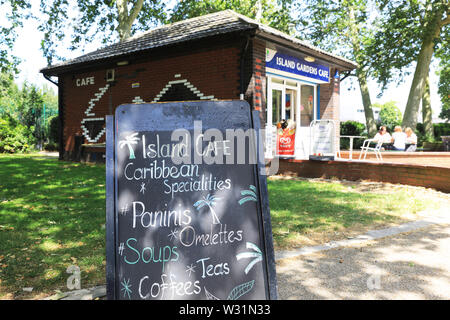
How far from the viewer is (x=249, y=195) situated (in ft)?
8.44

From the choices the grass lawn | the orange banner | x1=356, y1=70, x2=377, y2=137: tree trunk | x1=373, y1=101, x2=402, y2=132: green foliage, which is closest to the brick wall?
the orange banner

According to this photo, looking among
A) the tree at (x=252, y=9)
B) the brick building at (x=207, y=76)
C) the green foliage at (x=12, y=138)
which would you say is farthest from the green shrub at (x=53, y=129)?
the tree at (x=252, y=9)

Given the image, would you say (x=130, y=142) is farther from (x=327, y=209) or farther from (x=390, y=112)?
(x=390, y=112)

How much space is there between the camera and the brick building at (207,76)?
10484mm

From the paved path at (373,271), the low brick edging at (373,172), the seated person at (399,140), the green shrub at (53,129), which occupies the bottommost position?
the paved path at (373,271)

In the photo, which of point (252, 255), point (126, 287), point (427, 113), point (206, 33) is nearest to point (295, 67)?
point (206, 33)

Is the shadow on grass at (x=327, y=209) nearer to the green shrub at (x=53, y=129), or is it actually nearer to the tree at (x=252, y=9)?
the green shrub at (x=53, y=129)

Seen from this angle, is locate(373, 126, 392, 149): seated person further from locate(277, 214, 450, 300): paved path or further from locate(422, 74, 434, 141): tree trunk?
locate(422, 74, 434, 141): tree trunk

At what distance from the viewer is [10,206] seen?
6.03m

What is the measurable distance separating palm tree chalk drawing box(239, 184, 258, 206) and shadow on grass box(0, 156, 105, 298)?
5.07 feet

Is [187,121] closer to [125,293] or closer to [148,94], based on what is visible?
[125,293]

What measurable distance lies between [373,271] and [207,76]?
8.78 m

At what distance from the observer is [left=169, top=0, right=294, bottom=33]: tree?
24.5 meters
